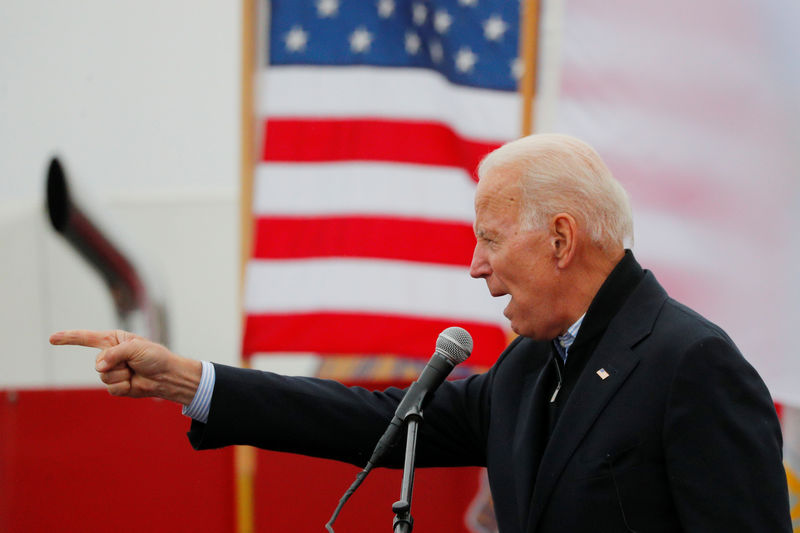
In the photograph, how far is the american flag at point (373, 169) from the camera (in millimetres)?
3963

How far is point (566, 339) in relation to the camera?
188 centimetres

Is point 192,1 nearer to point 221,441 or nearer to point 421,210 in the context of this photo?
point 421,210

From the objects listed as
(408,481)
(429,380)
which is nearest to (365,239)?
(429,380)

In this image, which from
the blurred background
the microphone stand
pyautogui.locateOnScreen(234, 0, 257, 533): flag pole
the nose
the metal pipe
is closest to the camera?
the microphone stand

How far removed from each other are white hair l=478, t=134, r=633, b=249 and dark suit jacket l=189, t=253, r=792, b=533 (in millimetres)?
90

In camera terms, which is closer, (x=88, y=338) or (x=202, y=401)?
(x=88, y=338)

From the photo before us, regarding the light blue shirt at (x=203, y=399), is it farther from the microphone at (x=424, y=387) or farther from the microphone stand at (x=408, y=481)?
the microphone stand at (x=408, y=481)

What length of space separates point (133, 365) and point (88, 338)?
102mm

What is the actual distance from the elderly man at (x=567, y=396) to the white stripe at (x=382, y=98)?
6.65 feet

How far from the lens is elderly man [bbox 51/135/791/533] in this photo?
5.21 feet

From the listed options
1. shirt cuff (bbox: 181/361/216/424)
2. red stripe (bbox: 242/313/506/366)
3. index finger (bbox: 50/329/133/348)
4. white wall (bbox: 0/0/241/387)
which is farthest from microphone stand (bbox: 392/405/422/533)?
white wall (bbox: 0/0/241/387)

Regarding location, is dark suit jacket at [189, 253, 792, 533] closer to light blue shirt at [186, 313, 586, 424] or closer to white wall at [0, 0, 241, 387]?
light blue shirt at [186, 313, 586, 424]

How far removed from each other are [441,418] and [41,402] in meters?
1.87

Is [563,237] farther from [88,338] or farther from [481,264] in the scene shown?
[88,338]
